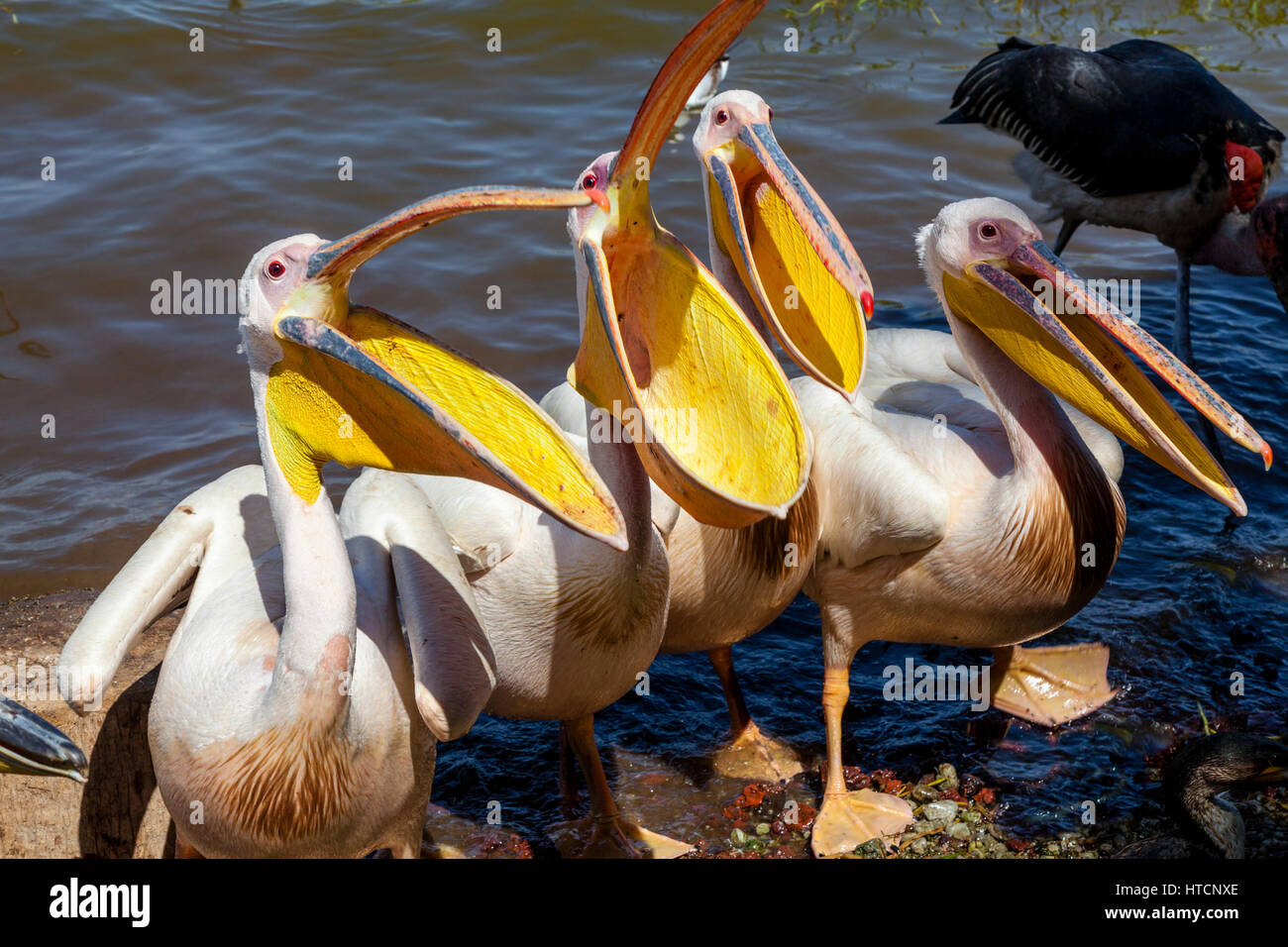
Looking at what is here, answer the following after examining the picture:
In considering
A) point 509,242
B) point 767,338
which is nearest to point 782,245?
point 767,338

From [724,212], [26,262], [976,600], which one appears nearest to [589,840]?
[976,600]

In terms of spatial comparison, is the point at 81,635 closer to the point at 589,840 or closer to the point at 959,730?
the point at 589,840

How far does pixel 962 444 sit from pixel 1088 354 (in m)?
0.50

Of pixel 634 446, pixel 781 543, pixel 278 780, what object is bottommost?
pixel 278 780

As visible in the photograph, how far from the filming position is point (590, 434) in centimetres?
308

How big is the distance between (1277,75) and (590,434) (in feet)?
27.3

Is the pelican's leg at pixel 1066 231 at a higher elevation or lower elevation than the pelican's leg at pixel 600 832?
higher

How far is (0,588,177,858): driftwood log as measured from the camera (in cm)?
345

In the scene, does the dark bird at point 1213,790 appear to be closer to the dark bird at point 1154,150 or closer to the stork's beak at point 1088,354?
→ the stork's beak at point 1088,354

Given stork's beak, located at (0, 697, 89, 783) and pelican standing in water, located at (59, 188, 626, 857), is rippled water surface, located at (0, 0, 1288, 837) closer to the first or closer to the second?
pelican standing in water, located at (59, 188, 626, 857)

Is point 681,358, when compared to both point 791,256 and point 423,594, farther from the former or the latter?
point 423,594

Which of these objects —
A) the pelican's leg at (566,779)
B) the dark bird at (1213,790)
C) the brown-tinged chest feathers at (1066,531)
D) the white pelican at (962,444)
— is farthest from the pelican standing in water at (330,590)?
the dark bird at (1213,790)

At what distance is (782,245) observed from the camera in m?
3.65

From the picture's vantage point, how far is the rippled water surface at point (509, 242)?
15.1 ft
